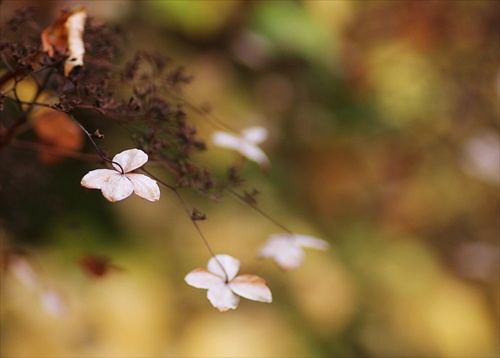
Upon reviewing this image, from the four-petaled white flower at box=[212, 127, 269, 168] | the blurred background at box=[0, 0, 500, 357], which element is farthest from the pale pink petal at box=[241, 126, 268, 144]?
the blurred background at box=[0, 0, 500, 357]

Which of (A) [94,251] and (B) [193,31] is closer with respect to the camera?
(A) [94,251]

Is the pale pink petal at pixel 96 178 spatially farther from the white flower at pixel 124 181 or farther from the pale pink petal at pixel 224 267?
the pale pink petal at pixel 224 267

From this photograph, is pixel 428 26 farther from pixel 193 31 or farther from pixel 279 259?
pixel 279 259

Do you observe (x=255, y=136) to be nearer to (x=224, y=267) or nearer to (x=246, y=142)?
(x=246, y=142)

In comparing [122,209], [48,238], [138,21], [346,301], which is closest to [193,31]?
[138,21]

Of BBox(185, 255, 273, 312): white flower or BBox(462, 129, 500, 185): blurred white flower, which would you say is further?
BBox(462, 129, 500, 185): blurred white flower

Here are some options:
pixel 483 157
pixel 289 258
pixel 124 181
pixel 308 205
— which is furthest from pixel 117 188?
pixel 483 157

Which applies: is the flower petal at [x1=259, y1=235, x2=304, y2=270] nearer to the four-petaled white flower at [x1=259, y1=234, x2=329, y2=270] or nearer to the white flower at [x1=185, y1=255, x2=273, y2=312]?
the four-petaled white flower at [x1=259, y1=234, x2=329, y2=270]

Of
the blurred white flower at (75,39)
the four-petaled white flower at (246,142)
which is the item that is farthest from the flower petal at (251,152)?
the blurred white flower at (75,39)

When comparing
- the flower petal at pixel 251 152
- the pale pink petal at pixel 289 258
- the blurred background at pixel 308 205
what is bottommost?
the pale pink petal at pixel 289 258
